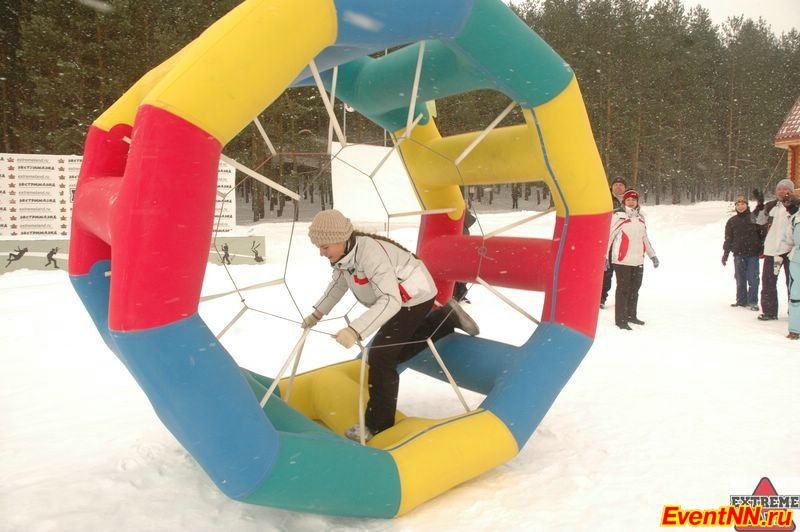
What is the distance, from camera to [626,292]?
7082 mm

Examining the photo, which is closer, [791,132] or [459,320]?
[459,320]

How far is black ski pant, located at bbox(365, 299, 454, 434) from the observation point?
11.1 ft

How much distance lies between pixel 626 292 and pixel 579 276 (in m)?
3.73

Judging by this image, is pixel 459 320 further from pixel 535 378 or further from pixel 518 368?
pixel 535 378

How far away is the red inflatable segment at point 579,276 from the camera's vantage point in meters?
3.71

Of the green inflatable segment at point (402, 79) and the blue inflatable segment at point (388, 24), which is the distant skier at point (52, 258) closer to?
the green inflatable segment at point (402, 79)

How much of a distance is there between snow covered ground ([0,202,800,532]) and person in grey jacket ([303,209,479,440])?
0.31 m

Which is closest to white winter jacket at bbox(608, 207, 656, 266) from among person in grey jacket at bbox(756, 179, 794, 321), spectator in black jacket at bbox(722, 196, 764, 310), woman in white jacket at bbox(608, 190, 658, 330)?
woman in white jacket at bbox(608, 190, 658, 330)

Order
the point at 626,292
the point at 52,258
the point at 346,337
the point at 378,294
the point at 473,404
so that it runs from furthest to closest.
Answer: the point at 52,258 → the point at 626,292 → the point at 473,404 → the point at 378,294 → the point at 346,337

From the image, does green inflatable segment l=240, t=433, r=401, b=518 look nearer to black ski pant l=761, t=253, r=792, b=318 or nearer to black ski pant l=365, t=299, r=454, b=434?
black ski pant l=365, t=299, r=454, b=434

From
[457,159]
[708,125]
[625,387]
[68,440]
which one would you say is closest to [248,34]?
[457,159]

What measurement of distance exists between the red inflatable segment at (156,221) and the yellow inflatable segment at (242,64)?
0.29ft

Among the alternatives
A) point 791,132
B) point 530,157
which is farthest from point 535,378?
point 791,132

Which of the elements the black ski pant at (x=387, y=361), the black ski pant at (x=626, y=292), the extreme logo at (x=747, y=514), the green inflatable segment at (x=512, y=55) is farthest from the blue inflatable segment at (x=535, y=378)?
the black ski pant at (x=626, y=292)
